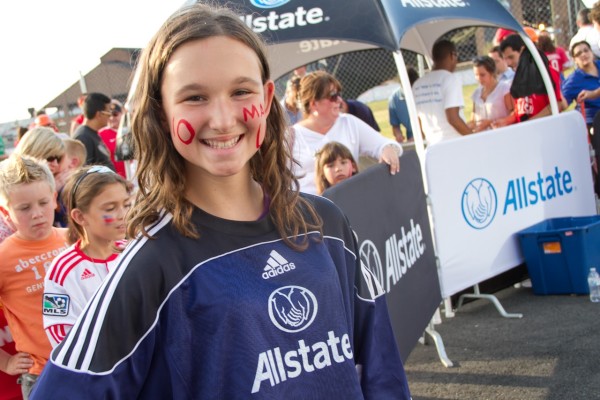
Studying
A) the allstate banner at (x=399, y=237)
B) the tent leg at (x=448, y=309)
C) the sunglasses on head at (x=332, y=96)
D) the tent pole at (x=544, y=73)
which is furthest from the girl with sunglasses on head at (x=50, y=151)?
the tent pole at (x=544, y=73)

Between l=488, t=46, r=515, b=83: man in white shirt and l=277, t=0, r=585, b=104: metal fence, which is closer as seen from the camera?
l=488, t=46, r=515, b=83: man in white shirt

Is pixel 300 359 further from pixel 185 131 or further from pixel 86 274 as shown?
pixel 86 274

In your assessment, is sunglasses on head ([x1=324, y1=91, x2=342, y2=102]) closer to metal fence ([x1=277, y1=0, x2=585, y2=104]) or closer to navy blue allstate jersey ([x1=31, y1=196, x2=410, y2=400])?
metal fence ([x1=277, y1=0, x2=585, y2=104])

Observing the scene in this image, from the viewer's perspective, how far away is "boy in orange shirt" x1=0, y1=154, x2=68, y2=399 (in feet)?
11.6

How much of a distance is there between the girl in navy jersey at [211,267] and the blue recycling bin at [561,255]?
516 centimetres

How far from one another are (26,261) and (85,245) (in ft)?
1.37

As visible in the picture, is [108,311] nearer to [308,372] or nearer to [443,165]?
[308,372]

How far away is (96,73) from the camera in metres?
14.3

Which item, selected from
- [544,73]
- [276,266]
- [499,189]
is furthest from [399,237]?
[544,73]

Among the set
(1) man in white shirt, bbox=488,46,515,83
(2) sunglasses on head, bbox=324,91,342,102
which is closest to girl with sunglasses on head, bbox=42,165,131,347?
(2) sunglasses on head, bbox=324,91,342,102

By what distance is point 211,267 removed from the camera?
1.66m

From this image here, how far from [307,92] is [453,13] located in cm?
187

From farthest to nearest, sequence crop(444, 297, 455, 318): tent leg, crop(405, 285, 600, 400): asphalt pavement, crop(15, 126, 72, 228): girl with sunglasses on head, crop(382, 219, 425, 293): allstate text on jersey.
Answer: crop(444, 297, 455, 318): tent leg < crop(15, 126, 72, 228): girl with sunglasses on head < crop(405, 285, 600, 400): asphalt pavement < crop(382, 219, 425, 293): allstate text on jersey

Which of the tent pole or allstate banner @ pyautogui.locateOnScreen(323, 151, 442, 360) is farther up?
the tent pole
